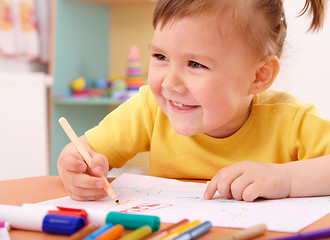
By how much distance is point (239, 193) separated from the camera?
0.64m

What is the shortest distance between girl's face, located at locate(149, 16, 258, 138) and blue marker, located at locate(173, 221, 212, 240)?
32 centimetres

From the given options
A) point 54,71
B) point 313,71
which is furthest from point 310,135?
point 54,71

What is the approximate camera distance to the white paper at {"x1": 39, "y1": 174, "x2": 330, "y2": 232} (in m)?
0.51


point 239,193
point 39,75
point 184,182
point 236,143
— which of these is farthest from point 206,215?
point 39,75

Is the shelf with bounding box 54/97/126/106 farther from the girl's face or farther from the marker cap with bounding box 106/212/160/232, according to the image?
the marker cap with bounding box 106/212/160/232

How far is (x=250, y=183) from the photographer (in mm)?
648

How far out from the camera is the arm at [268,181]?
64cm

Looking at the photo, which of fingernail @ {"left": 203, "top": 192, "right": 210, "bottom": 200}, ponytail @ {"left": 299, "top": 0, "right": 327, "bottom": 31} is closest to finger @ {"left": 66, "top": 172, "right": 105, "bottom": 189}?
fingernail @ {"left": 203, "top": 192, "right": 210, "bottom": 200}

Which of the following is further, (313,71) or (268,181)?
(313,71)

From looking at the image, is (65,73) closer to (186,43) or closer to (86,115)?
(86,115)

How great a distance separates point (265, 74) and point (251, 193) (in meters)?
0.29

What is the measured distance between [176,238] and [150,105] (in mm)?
559

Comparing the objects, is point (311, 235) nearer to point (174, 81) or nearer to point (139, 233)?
point (139, 233)

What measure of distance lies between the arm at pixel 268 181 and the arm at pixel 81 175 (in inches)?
6.1
